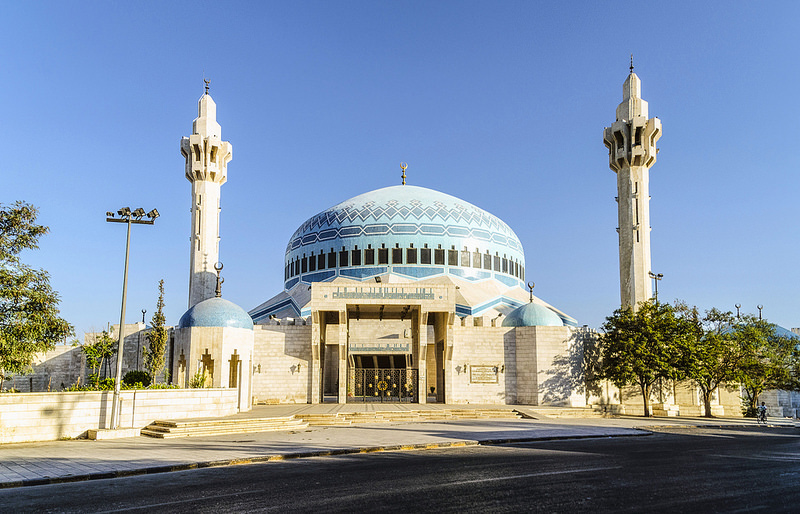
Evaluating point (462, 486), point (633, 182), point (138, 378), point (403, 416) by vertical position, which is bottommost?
point (403, 416)

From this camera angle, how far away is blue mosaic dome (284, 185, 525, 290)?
4438 centimetres

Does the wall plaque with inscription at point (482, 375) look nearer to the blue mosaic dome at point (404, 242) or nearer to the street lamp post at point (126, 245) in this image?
the blue mosaic dome at point (404, 242)

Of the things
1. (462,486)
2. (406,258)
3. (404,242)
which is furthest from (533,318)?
(462,486)

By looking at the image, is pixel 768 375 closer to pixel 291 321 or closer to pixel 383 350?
pixel 383 350

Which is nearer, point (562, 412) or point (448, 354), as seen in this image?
point (562, 412)

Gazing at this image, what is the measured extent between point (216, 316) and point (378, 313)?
9.94m

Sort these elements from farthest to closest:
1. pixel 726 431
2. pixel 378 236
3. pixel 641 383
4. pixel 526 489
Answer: pixel 378 236 < pixel 641 383 < pixel 726 431 < pixel 526 489

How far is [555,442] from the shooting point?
18.9 metres

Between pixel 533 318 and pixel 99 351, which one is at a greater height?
pixel 533 318

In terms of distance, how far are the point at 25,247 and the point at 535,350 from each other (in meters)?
22.4

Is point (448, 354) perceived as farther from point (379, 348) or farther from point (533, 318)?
point (379, 348)

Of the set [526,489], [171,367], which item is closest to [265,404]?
[171,367]

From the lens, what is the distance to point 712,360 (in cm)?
3036

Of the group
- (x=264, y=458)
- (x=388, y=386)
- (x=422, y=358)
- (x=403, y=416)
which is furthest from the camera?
(x=388, y=386)
